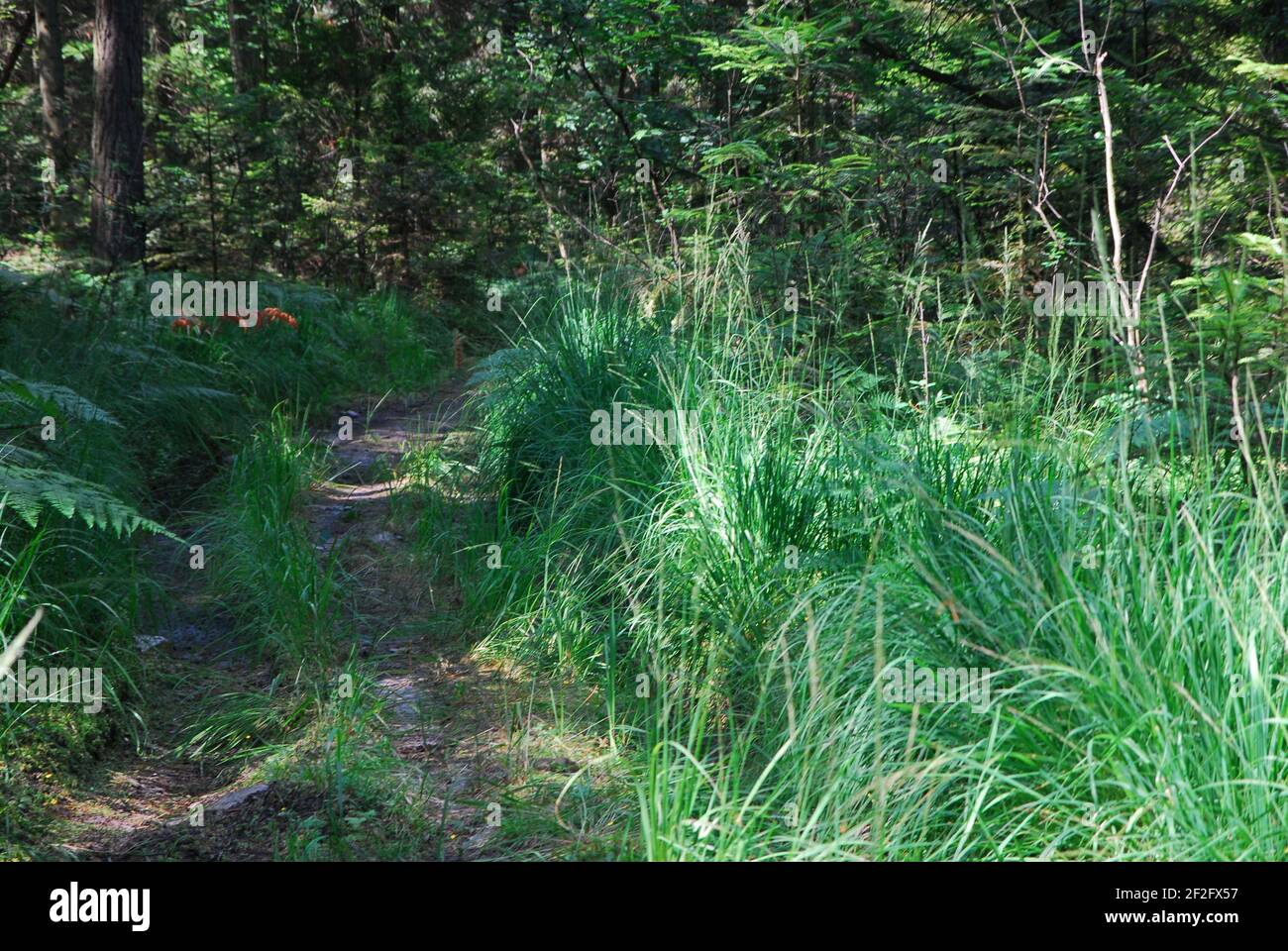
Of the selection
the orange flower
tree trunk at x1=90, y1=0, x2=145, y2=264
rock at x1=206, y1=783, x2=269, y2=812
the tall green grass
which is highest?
tree trunk at x1=90, y1=0, x2=145, y2=264

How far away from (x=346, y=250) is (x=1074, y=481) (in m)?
12.0

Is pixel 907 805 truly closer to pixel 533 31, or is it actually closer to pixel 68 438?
pixel 68 438

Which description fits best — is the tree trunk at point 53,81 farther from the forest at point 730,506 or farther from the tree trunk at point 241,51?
the forest at point 730,506

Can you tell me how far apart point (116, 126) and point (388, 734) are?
8235 mm

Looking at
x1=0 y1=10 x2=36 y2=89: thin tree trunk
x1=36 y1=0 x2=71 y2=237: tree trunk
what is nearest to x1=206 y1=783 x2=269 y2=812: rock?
x1=36 y1=0 x2=71 y2=237: tree trunk

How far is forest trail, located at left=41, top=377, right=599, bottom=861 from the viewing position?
3023mm

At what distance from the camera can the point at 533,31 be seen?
11.0m

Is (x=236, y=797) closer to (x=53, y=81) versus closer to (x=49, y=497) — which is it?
(x=49, y=497)

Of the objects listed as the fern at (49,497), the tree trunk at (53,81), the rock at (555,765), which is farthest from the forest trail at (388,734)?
the tree trunk at (53,81)

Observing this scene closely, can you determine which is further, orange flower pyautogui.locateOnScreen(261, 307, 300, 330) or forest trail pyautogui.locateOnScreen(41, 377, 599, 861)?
orange flower pyautogui.locateOnScreen(261, 307, 300, 330)

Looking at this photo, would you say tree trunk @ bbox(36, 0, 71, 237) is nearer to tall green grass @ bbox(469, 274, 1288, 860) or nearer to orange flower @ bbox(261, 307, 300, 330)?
orange flower @ bbox(261, 307, 300, 330)

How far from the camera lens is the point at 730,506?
3.69m

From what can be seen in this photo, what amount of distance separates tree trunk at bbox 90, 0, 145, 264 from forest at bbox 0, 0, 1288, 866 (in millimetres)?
46

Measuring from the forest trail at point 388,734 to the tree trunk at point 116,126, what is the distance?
5293 mm
